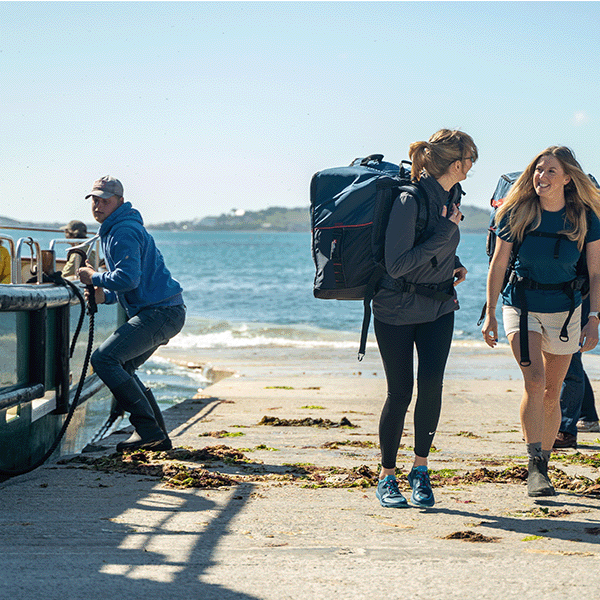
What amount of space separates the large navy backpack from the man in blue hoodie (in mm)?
1677

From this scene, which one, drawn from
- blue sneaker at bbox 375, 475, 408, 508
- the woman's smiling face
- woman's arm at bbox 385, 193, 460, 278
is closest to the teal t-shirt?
the woman's smiling face

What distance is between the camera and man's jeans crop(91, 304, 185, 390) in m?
5.54

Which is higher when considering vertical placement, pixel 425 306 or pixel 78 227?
pixel 78 227

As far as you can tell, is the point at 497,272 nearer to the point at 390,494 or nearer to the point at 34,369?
the point at 390,494

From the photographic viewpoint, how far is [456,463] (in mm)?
5730

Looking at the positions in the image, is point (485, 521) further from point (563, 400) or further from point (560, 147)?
point (563, 400)

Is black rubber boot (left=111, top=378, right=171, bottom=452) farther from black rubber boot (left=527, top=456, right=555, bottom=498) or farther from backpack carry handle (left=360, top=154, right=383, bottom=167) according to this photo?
black rubber boot (left=527, top=456, right=555, bottom=498)

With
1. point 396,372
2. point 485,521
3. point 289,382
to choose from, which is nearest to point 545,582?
point 485,521

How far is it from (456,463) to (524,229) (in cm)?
186

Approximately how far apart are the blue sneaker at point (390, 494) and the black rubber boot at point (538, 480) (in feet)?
2.55

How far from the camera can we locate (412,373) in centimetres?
444

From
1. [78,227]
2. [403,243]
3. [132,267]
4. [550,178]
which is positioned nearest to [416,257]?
[403,243]

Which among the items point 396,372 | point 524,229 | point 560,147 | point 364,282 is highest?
point 560,147

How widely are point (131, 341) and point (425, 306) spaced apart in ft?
7.11
